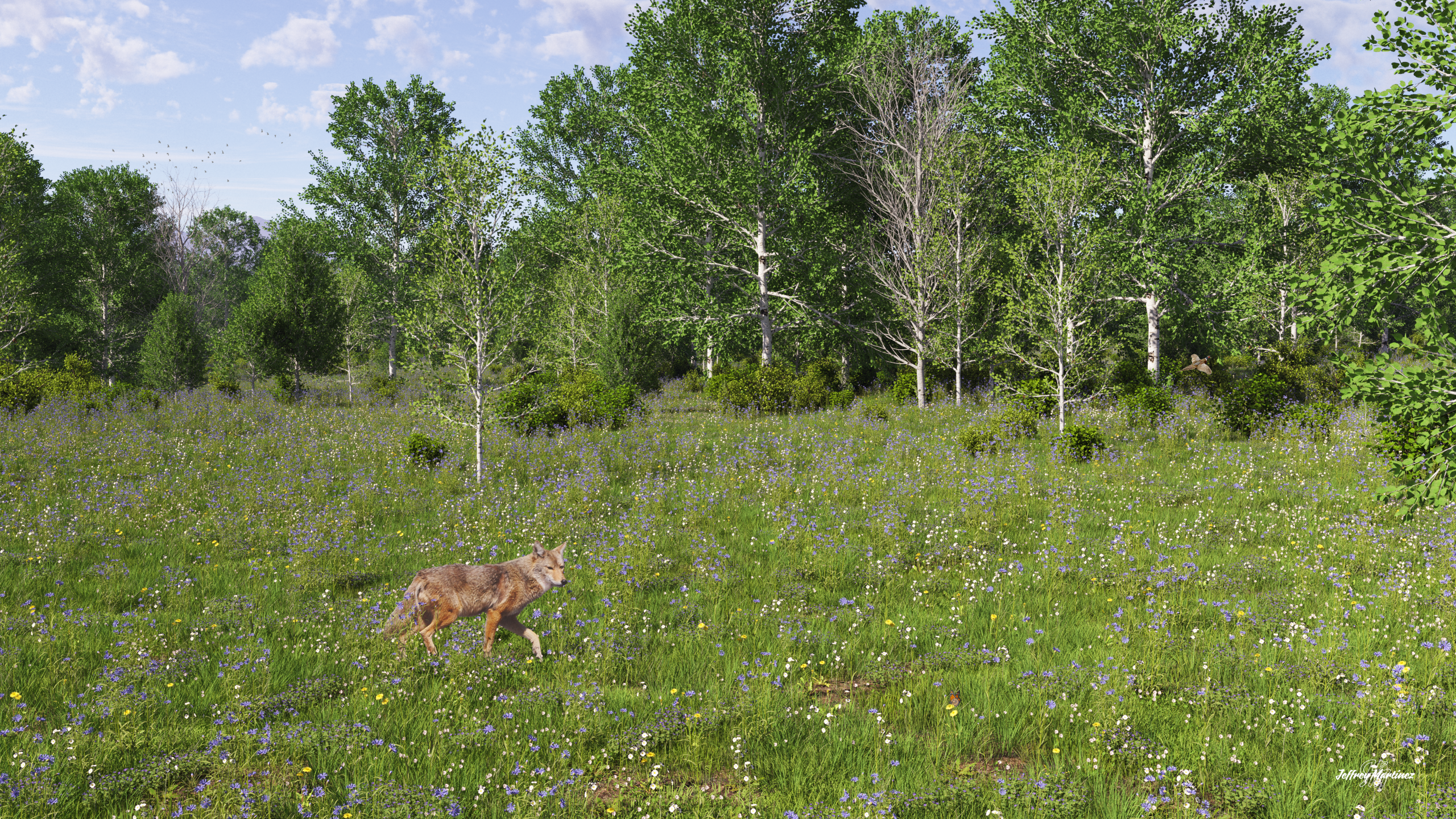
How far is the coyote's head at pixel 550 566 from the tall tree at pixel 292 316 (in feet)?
85.0

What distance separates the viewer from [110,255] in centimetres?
3806

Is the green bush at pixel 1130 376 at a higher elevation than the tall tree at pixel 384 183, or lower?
lower

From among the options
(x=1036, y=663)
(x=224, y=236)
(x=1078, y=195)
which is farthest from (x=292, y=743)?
(x=224, y=236)

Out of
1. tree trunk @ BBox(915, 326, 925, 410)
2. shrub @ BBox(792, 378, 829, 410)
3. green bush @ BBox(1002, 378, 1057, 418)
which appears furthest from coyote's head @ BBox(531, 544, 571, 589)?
tree trunk @ BBox(915, 326, 925, 410)

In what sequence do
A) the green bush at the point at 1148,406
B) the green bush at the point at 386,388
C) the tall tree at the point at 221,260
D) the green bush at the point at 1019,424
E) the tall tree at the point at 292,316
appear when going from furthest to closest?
the tall tree at the point at 221,260 → the green bush at the point at 386,388 → the tall tree at the point at 292,316 → the green bush at the point at 1148,406 → the green bush at the point at 1019,424

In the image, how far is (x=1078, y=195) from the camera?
1605 cm

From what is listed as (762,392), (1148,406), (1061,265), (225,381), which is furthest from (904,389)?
(225,381)

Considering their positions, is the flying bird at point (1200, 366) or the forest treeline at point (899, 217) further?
the flying bird at point (1200, 366)

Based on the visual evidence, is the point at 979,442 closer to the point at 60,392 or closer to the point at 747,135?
the point at 747,135

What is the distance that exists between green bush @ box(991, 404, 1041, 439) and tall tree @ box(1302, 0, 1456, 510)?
9322 mm

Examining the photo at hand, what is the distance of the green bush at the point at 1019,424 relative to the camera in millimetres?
15773

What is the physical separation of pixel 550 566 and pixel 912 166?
72.4ft

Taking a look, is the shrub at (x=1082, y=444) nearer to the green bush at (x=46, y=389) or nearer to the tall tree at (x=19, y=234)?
the green bush at (x=46, y=389)

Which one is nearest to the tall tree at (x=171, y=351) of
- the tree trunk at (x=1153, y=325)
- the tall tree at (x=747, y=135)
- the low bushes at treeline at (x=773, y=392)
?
the tall tree at (x=747, y=135)
